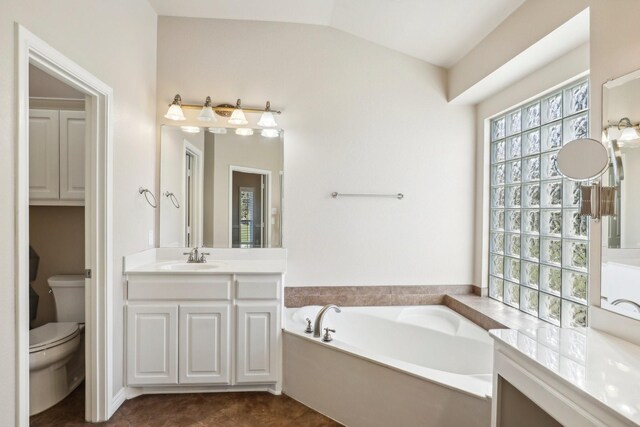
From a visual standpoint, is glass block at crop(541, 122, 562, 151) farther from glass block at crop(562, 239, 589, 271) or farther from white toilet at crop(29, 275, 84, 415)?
white toilet at crop(29, 275, 84, 415)

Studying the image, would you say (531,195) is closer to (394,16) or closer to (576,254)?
(576,254)

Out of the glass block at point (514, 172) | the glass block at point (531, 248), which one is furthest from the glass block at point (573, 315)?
the glass block at point (514, 172)

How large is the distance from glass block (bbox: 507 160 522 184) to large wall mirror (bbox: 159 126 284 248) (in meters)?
1.73

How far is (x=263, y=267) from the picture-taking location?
2523mm

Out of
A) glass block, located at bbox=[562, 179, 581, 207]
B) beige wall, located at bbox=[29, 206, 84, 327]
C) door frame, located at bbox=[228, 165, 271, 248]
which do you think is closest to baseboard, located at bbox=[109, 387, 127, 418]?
beige wall, located at bbox=[29, 206, 84, 327]

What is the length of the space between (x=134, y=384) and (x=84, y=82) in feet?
6.04

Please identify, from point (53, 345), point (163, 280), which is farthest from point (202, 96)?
point (53, 345)

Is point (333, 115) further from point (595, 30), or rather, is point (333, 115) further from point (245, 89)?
point (595, 30)

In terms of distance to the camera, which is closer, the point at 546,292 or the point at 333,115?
the point at 546,292

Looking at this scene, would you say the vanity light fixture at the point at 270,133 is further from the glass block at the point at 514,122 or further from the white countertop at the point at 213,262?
the glass block at the point at 514,122

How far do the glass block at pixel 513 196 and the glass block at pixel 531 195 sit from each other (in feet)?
0.19

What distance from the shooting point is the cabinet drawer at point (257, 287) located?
2.33 meters

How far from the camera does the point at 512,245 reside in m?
2.62

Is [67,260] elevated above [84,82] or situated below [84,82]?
below
